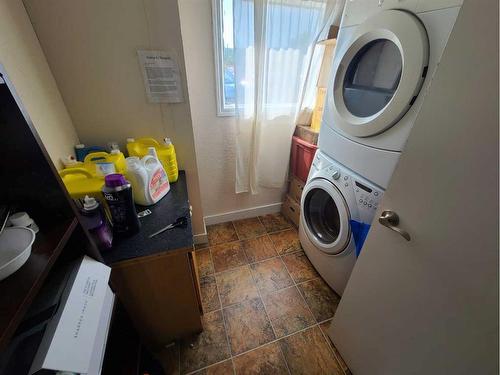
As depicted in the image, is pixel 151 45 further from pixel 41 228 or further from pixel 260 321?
pixel 260 321

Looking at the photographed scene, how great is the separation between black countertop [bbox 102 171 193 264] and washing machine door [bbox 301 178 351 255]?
0.77 meters

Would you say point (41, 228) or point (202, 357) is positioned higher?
point (41, 228)

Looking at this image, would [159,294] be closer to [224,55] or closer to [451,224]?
[451,224]

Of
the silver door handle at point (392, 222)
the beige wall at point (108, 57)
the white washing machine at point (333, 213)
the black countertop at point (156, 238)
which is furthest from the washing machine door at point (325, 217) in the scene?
the beige wall at point (108, 57)

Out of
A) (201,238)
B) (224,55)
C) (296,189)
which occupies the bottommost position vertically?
(201,238)

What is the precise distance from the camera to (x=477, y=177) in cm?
45

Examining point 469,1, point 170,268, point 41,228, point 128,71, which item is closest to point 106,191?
point 41,228

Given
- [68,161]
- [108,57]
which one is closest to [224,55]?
[108,57]

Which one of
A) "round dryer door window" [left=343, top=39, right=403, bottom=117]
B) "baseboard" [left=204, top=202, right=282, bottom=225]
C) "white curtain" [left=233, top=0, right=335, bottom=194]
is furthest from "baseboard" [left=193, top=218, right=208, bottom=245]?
"round dryer door window" [left=343, top=39, right=403, bottom=117]

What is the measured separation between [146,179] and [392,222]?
3.23 ft

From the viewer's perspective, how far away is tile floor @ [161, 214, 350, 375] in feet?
3.47

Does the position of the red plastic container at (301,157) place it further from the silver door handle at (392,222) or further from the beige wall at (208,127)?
the silver door handle at (392,222)

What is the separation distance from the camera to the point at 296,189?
1856mm

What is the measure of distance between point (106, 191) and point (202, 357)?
99cm
